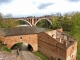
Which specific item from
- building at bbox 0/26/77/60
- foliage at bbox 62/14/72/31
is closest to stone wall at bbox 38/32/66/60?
building at bbox 0/26/77/60

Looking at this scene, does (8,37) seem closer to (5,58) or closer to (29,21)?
(5,58)

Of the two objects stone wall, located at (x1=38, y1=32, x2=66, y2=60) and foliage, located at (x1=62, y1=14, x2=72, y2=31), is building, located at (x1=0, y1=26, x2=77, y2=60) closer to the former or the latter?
stone wall, located at (x1=38, y1=32, x2=66, y2=60)

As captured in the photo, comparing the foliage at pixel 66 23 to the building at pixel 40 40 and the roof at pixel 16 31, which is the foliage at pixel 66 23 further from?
the roof at pixel 16 31

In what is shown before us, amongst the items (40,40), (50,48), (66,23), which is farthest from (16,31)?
(66,23)

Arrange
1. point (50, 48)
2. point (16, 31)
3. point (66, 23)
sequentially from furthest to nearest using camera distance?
point (66, 23) → point (16, 31) → point (50, 48)

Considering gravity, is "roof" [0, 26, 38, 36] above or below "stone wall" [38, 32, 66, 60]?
above

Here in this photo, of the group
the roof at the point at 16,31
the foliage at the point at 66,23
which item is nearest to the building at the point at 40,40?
the roof at the point at 16,31

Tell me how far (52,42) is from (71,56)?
4.29 m

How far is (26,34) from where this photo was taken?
1186 inches

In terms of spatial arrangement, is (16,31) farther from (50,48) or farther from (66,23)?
(66,23)

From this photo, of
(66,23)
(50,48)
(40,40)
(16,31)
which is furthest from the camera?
(66,23)

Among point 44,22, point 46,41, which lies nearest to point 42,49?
point 46,41

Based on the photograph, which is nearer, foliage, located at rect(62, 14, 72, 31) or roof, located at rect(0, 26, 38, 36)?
roof, located at rect(0, 26, 38, 36)

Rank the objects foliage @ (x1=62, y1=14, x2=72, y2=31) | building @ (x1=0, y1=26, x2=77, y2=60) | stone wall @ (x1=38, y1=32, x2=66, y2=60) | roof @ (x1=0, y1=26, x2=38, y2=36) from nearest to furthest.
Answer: stone wall @ (x1=38, y1=32, x2=66, y2=60), building @ (x1=0, y1=26, x2=77, y2=60), roof @ (x1=0, y1=26, x2=38, y2=36), foliage @ (x1=62, y1=14, x2=72, y2=31)
